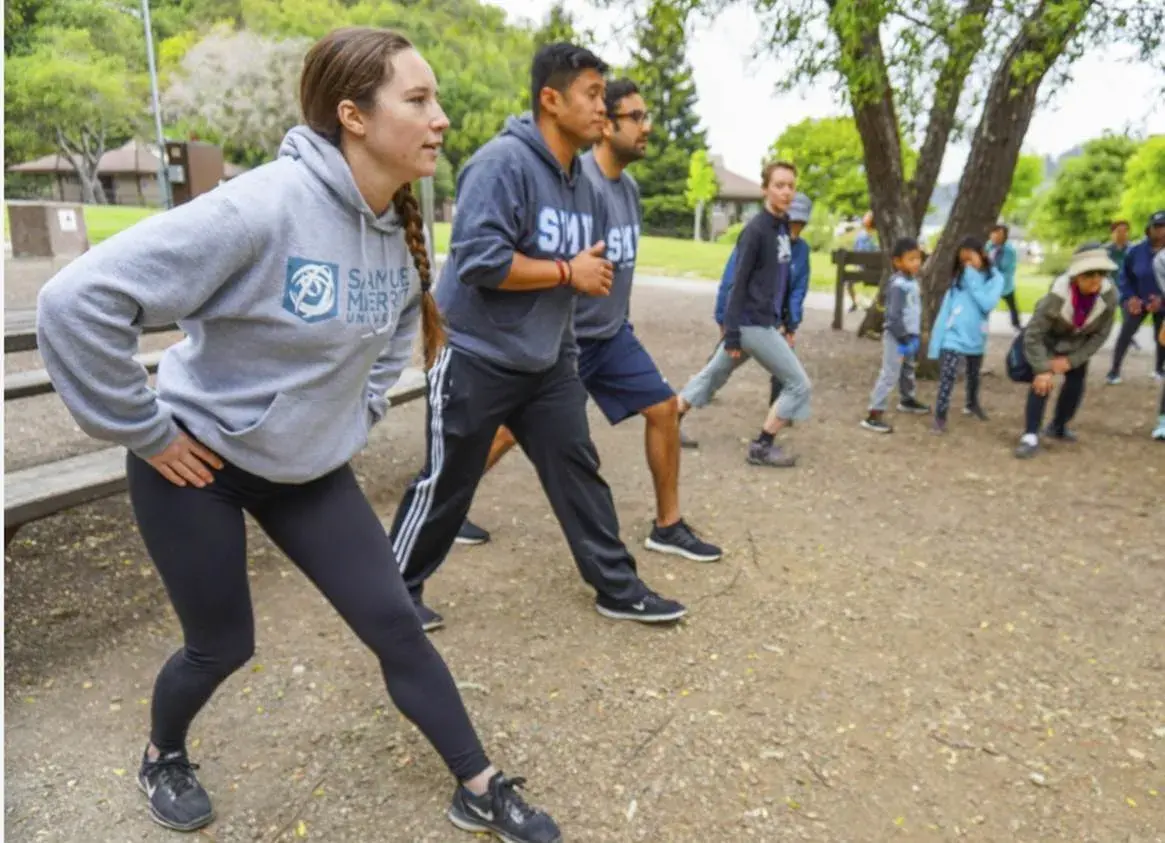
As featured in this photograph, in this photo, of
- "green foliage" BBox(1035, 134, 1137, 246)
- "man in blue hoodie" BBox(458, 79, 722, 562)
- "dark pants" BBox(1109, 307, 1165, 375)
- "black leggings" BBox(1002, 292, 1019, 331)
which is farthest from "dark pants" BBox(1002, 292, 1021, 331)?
"green foliage" BBox(1035, 134, 1137, 246)

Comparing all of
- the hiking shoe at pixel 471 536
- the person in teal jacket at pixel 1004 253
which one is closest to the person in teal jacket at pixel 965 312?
the person in teal jacket at pixel 1004 253

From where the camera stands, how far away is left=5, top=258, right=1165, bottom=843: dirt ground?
2.53 metres

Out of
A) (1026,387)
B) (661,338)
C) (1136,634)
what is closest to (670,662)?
(1136,634)

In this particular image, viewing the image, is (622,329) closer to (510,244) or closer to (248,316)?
(510,244)

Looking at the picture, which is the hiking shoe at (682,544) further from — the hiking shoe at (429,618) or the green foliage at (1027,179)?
the green foliage at (1027,179)

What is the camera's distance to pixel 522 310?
3.13 metres

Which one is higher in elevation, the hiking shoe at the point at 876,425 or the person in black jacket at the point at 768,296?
the person in black jacket at the point at 768,296

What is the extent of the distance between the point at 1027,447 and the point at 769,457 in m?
1.84

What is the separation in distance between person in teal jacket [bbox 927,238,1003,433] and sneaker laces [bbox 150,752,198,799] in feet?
19.2

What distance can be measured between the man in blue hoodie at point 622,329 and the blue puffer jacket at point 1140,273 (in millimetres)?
6386

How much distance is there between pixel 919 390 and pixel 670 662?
604 centimetres

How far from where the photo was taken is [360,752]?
2.74 m

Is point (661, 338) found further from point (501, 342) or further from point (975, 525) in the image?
point (501, 342)

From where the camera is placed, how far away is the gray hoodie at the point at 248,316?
5.77 feet
